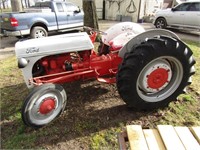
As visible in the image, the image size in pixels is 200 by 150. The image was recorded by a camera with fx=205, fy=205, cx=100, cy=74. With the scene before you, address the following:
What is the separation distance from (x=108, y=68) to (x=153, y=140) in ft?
5.29

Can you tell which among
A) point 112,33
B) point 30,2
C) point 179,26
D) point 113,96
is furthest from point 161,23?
point 30,2

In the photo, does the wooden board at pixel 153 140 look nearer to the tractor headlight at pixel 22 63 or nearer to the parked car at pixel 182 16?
the tractor headlight at pixel 22 63

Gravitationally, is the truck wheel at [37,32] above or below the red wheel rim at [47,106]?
above

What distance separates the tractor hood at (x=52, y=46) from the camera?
2975mm

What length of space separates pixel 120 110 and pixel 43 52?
1524mm

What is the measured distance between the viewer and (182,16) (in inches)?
425

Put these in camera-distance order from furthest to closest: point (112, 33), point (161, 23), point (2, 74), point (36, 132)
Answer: point (161, 23), point (2, 74), point (112, 33), point (36, 132)

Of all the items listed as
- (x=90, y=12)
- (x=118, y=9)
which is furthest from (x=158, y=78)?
(x=118, y=9)

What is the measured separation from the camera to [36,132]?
2900mm

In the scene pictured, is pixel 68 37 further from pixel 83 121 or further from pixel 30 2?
pixel 30 2

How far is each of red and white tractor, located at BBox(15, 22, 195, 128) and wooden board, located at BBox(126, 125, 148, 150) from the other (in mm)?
792

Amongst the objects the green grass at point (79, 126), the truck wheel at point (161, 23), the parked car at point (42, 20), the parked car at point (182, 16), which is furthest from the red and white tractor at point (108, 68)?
the truck wheel at point (161, 23)

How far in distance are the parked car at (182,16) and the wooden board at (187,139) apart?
9478 mm

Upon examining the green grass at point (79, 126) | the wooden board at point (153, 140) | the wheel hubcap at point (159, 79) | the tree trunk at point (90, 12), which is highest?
the tree trunk at point (90, 12)
